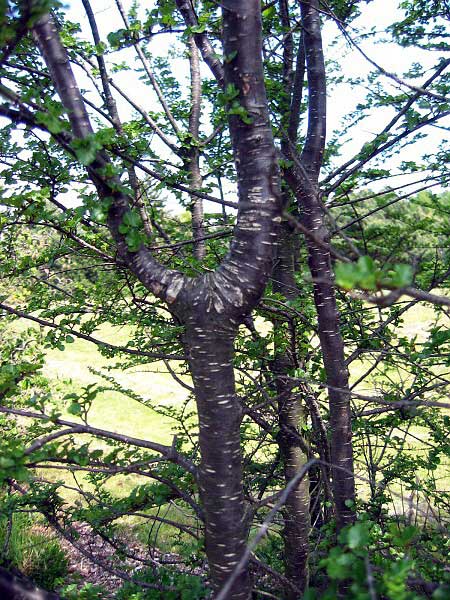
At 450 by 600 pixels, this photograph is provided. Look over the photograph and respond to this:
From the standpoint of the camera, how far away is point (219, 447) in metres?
1.84

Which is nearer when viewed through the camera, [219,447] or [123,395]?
[219,447]

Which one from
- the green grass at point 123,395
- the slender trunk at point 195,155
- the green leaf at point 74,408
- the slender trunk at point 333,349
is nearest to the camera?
the green leaf at point 74,408

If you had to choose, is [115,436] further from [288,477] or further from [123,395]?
[123,395]

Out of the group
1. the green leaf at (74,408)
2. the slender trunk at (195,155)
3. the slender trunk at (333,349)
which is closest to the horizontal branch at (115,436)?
the green leaf at (74,408)

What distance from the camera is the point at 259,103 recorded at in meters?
1.78

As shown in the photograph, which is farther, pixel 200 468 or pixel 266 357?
pixel 266 357

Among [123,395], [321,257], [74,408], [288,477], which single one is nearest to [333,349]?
[321,257]

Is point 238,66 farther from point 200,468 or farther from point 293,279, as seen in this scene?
point 293,279

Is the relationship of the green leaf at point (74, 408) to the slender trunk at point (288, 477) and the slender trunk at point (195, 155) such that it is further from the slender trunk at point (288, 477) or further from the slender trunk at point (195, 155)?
the slender trunk at point (195, 155)

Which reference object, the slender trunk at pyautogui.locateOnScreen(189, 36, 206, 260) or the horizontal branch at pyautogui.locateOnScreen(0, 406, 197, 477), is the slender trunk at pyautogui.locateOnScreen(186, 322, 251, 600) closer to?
the horizontal branch at pyautogui.locateOnScreen(0, 406, 197, 477)

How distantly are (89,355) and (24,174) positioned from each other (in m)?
12.1

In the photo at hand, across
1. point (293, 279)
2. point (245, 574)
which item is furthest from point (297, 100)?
point (245, 574)

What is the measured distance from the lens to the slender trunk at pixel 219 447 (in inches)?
71.6

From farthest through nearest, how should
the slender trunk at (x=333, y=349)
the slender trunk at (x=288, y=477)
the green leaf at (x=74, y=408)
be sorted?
the slender trunk at (x=288, y=477)
the slender trunk at (x=333, y=349)
the green leaf at (x=74, y=408)
